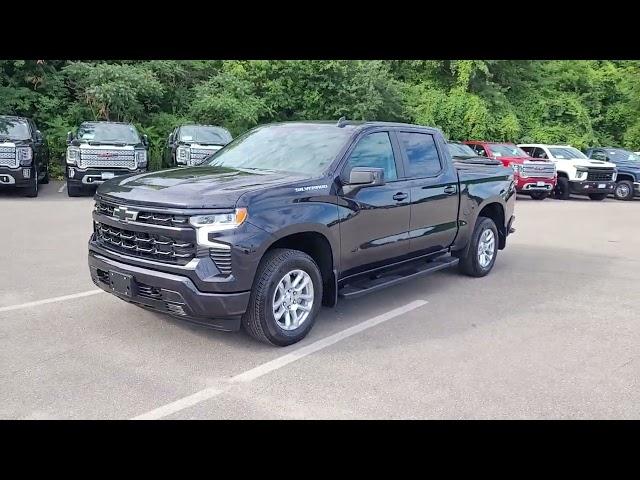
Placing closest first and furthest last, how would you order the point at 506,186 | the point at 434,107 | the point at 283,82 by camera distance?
1. the point at 506,186
2. the point at 283,82
3. the point at 434,107

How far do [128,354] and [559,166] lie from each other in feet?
60.4

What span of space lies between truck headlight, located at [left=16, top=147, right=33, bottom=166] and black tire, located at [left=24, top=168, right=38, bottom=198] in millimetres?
287

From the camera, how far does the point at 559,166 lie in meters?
19.7

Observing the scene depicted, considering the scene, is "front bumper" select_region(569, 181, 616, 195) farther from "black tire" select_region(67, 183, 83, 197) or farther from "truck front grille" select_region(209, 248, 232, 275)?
"truck front grille" select_region(209, 248, 232, 275)

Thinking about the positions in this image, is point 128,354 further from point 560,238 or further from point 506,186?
point 560,238

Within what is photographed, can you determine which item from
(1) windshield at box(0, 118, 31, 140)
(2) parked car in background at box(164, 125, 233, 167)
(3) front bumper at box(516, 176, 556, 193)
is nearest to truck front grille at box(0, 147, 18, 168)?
(1) windshield at box(0, 118, 31, 140)

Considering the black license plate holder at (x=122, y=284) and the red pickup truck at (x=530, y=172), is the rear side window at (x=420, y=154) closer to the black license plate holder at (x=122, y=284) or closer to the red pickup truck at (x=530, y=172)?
the black license plate holder at (x=122, y=284)

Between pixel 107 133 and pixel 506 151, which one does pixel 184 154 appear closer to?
pixel 107 133

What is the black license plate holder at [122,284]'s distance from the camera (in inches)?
173

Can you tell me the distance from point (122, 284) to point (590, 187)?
59.9 ft

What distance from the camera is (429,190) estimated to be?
6043 millimetres

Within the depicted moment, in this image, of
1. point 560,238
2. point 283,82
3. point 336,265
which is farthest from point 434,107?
point 336,265

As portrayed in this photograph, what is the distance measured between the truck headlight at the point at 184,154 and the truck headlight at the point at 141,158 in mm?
1206

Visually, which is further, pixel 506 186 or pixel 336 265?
pixel 506 186
